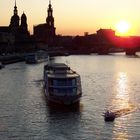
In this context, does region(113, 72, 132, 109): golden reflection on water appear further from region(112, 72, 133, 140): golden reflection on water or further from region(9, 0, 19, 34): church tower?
region(9, 0, 19, 34): church tower

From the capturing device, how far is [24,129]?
108 ft

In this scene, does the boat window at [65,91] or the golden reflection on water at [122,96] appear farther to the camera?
the golden reflection on water at [122,96]

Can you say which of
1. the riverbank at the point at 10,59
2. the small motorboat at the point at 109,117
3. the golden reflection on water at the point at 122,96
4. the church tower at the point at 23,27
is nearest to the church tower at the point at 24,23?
the church tower at the point at 23,27

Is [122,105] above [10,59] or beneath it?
beneath

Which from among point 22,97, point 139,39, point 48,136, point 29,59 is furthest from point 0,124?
point 139,39

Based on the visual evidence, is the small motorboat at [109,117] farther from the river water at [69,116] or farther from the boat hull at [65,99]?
the boat hull at [65,99]

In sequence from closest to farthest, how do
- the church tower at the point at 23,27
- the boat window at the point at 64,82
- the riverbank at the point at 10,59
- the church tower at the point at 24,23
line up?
the boat window at the point at 64,82 < the riverbank at the point at 10,59 < the church tower at the point at 23,27 < the church tower at the point at 24,23

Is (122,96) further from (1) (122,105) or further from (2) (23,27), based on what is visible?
(2) (23,27)

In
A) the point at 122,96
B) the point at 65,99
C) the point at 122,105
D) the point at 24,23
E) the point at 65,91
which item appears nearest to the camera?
the point at 65,99

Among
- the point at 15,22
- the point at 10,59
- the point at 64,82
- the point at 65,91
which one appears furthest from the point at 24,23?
the point at 65,91

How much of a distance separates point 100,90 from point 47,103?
12.9m

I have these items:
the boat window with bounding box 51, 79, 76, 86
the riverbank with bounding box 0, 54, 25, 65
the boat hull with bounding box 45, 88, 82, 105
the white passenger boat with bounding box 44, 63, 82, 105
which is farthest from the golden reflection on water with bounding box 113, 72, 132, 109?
the riverbank with bounding box 0, 54, 25, 65

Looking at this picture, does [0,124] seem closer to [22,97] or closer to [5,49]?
[22,97]

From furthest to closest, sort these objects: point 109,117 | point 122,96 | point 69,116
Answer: point 122,96
point 69,116
point 109,117
